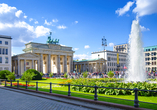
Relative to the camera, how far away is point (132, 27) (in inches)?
1040

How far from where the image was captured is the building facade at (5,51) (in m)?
60.2

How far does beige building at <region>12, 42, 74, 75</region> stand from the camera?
242 feet

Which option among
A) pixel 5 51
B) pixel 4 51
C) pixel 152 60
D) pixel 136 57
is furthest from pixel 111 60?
pixel 136 57

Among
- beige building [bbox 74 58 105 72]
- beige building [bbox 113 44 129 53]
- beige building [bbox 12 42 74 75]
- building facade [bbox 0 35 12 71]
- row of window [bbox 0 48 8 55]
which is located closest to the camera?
A: row of window [bbox 0 48 8 55]

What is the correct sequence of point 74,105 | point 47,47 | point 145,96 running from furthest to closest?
point 47,47
point 145,96
point 74,105

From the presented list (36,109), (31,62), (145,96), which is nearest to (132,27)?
(145,96)

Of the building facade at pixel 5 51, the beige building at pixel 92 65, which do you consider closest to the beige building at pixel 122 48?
the beige building at pixel 92 65

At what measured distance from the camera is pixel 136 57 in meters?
24.6

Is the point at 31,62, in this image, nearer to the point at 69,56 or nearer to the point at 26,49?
the point at 26,49

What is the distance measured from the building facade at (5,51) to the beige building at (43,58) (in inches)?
359

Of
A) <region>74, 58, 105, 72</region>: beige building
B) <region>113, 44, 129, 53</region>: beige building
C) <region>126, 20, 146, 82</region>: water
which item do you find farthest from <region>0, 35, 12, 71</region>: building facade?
<region>113, 44, 129, 53</region>: beige building

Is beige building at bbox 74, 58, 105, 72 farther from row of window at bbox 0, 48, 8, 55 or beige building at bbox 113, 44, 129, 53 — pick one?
row of window at bbox 0, 48, 8, 55

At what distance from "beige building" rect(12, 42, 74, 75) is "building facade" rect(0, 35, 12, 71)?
9.12m

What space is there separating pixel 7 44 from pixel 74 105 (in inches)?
2291
